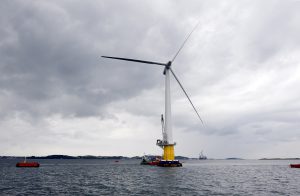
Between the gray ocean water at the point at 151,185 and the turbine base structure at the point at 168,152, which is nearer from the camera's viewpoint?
the gray ocean water at the point at 151,185

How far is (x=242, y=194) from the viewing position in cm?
5703

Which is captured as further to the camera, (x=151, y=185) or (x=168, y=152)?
(x=168, y=152)

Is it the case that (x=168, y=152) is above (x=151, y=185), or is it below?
above

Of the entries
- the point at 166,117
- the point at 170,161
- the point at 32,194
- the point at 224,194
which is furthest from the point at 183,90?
the point at 32,194

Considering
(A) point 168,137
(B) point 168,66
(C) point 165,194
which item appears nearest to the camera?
(C) point 165,194

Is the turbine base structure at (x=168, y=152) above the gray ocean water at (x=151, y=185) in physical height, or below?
above

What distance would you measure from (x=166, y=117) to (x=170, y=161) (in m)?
18.5

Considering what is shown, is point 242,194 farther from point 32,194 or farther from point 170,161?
point 170,161

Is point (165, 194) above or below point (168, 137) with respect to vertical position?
below

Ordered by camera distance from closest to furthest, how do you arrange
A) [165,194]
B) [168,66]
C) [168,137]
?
1. [165,194]
2. [168,137]
3. [168,66]

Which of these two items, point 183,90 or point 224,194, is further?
point 183,90

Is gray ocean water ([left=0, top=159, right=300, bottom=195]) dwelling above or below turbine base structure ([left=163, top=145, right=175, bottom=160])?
below

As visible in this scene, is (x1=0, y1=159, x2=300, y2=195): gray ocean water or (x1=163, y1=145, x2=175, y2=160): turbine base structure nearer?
(x1=0, y1=159, x2=300, y2=195): gray ocean water

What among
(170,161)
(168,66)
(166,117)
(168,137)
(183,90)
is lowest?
→ (170,161)
